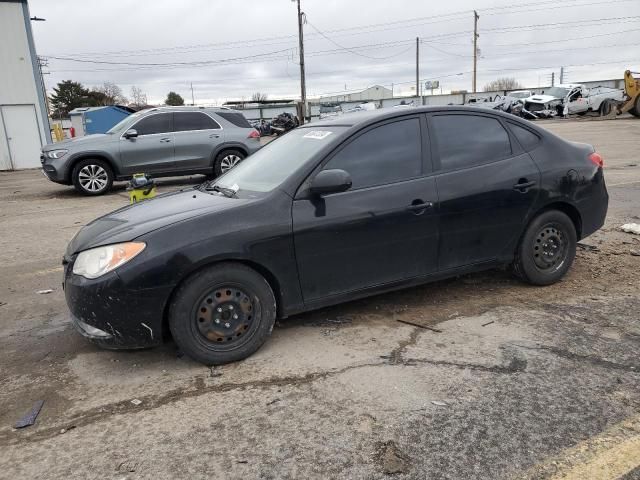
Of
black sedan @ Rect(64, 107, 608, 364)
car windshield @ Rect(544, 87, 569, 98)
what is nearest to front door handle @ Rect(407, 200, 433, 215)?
black sedan @ Rect(64, 107, 608, 364)

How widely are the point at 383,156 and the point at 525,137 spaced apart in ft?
4.65

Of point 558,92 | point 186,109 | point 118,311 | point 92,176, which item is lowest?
point 118,311

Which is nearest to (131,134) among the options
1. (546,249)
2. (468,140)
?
(468,140)

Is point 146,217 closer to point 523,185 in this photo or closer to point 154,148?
point 523,185

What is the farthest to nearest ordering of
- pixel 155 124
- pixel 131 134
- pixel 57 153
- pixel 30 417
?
1. pixel 155 124
2. pixel 131 134
3. pixel 57 153
4. pixel 30 417

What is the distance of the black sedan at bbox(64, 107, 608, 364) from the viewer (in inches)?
127

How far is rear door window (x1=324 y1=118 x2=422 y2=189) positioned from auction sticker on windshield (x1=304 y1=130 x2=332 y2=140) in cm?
27

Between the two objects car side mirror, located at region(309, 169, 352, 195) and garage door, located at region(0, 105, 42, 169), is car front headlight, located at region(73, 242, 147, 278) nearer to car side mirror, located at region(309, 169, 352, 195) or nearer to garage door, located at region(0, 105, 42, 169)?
car side mirror, located at region(309, 169, 352, 195)

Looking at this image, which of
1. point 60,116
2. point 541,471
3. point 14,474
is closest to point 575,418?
point 541,471

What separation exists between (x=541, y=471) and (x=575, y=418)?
1.69 ft

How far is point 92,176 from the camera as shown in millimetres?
11141

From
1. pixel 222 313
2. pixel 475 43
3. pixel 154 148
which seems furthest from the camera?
pixel 475 43

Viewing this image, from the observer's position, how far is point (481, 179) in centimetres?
411

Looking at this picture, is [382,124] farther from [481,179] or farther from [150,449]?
[150,449]
